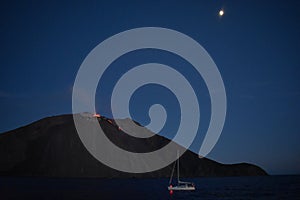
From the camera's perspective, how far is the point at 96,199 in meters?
73.9

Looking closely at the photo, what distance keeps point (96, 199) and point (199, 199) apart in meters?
31.0

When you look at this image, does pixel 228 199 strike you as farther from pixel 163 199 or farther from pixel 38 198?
pixel 38 198

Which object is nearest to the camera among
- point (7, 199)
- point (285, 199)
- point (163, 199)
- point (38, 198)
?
point (7, 199)

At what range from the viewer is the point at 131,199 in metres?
77.4

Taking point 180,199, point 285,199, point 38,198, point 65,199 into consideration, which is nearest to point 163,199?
point 180,199

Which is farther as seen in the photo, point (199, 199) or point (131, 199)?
point (199, 199)

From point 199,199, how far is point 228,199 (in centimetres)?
876

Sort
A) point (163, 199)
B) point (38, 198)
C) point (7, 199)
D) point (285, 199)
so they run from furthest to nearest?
point (285, 199) → point (163, 199) → point (38, 198) → point (7, 199)

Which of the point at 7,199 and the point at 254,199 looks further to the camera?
the point at 254,199

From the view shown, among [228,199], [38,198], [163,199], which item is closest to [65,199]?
[38,198]

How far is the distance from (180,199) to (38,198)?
38.9 m

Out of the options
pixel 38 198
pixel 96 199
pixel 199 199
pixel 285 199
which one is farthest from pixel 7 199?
pixel 285 199

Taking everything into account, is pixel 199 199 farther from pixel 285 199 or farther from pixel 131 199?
pixel 285 199

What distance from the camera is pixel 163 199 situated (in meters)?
79.9
